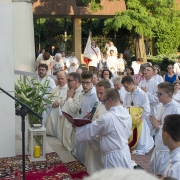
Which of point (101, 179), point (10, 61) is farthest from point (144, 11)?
point (101, 179)

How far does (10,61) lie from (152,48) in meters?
27.3

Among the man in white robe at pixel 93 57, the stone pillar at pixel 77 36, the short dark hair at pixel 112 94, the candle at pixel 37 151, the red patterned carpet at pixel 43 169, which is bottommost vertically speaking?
the red patterned carpet at pixel 43 169

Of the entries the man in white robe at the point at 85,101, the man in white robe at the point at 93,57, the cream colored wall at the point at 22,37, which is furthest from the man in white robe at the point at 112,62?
the man in white robe at the point at 85,101

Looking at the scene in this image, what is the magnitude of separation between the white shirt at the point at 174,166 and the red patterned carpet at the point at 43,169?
228cm

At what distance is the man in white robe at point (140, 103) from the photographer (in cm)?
897

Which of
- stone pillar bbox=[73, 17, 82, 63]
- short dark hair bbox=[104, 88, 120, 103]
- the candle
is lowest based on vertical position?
the candle

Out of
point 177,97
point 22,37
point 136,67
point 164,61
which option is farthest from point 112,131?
point 164,61

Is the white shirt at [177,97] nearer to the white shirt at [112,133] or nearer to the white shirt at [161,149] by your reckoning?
the white shirt at [161,149]

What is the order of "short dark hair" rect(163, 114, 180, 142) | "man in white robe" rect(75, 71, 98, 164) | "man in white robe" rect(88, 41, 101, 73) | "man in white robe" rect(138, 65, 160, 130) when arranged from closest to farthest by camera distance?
"short dark hair" rect(163, 114, 180, 142), "man in white robe" rect(75, 71, 98, 164), "man in white robe" rect(138, 65, 160, 130), "man in white robe" rect(88, 41, 101, 73)

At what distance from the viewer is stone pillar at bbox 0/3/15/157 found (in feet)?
20.3

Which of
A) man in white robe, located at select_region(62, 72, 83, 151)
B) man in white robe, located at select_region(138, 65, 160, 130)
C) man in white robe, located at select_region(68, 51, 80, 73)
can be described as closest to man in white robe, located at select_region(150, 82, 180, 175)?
man in white robe, located at select_region(62, 72, 83, 151)

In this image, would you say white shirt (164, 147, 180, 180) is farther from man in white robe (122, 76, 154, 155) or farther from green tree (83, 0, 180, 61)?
green tree (83, 0, 180, 61)

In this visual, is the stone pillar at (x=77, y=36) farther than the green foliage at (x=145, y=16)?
Yes

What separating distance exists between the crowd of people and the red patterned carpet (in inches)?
9.4
